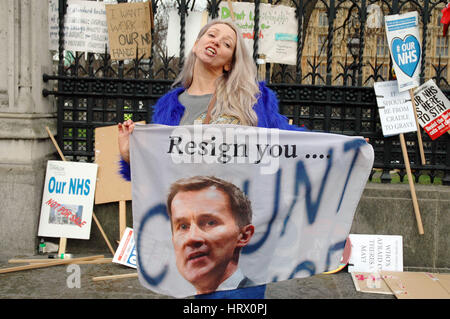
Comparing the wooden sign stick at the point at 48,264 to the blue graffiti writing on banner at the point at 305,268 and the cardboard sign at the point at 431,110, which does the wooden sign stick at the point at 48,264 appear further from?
the cardboard sign at the point at 431,110

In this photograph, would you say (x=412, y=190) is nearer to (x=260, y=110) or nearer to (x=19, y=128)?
(x=260, y=110)

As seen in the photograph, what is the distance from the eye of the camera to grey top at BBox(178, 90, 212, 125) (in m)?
3.07

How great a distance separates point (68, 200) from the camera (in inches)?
227

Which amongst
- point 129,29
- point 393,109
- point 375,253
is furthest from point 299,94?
point 129,29

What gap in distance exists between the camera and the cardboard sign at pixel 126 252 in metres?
5.43

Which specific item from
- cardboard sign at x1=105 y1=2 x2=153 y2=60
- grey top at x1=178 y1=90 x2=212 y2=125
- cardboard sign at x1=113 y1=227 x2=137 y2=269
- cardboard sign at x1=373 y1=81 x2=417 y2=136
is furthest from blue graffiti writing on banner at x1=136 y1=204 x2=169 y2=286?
cardboard sign at x1=373 y1=81 x2=417 y2=136

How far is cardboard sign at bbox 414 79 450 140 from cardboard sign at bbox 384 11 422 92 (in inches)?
5.9

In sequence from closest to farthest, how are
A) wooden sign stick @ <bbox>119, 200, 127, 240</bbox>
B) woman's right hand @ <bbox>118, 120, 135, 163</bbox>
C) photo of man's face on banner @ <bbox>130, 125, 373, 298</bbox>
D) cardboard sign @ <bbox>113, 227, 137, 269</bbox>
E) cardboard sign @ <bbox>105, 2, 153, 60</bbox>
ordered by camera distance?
photo of man's face on banner @ <bbox>130, 125, 373, 298</bbox>
woman's right hand @ <bbox>118, 120, 135, 163</bbox>
cardboard sign @ <bbox>113, 227, 137, 269</bbox>
wooden sign stick @ <bbox>119, 200, 127, 240</bbox>
cardboard sign @ <bbox>105, 2, 153, 60</bbox>

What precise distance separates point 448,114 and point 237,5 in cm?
262

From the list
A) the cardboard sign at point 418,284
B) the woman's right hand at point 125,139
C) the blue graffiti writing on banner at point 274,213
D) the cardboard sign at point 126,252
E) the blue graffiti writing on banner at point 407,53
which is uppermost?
the blue graffiti writing on banner at point 407,53

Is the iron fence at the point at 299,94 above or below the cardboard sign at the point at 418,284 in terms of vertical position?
above

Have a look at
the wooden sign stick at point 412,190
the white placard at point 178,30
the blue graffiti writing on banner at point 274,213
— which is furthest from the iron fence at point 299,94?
the blue graffiti writing on banner at point 274,213

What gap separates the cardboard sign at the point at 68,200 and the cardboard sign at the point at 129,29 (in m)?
1.34

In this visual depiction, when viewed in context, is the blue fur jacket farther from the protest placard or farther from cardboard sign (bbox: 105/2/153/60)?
the protest placard
